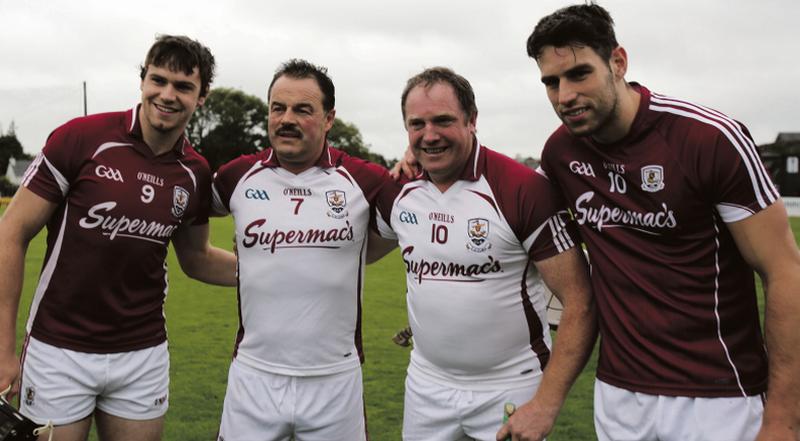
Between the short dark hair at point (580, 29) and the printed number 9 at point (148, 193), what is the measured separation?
2.11 meters

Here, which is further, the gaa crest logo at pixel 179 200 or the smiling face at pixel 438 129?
the gaa crest logo at pixel 179 200

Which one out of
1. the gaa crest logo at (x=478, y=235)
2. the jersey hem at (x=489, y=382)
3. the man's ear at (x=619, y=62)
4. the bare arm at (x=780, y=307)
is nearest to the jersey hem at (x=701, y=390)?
the bare arm at (x=780, y=307)

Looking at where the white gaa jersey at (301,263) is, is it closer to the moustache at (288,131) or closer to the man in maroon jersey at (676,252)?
the moustache at (288,131)

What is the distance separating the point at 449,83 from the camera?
320 cm

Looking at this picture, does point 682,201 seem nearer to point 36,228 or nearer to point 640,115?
point 640,115

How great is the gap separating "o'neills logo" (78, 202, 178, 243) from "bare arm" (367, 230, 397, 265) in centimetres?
118

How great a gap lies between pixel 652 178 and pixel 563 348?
0.83 metres

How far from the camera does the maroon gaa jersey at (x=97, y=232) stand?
11.2 ft

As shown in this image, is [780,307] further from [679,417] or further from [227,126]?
[227,126]

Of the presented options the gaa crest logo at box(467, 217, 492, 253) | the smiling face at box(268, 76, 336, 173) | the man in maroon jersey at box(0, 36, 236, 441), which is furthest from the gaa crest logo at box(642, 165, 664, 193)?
the man in maroon jersey at box(0, 36, 236, 441)

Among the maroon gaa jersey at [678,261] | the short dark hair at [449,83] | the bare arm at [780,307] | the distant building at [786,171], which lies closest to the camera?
the bare arm at [780,307]

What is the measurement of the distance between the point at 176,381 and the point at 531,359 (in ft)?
16.2

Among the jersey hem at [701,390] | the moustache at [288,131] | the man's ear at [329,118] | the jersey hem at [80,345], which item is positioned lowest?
the jersey hem at [701,390]

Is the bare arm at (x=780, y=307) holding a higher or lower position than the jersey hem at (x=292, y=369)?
higher
